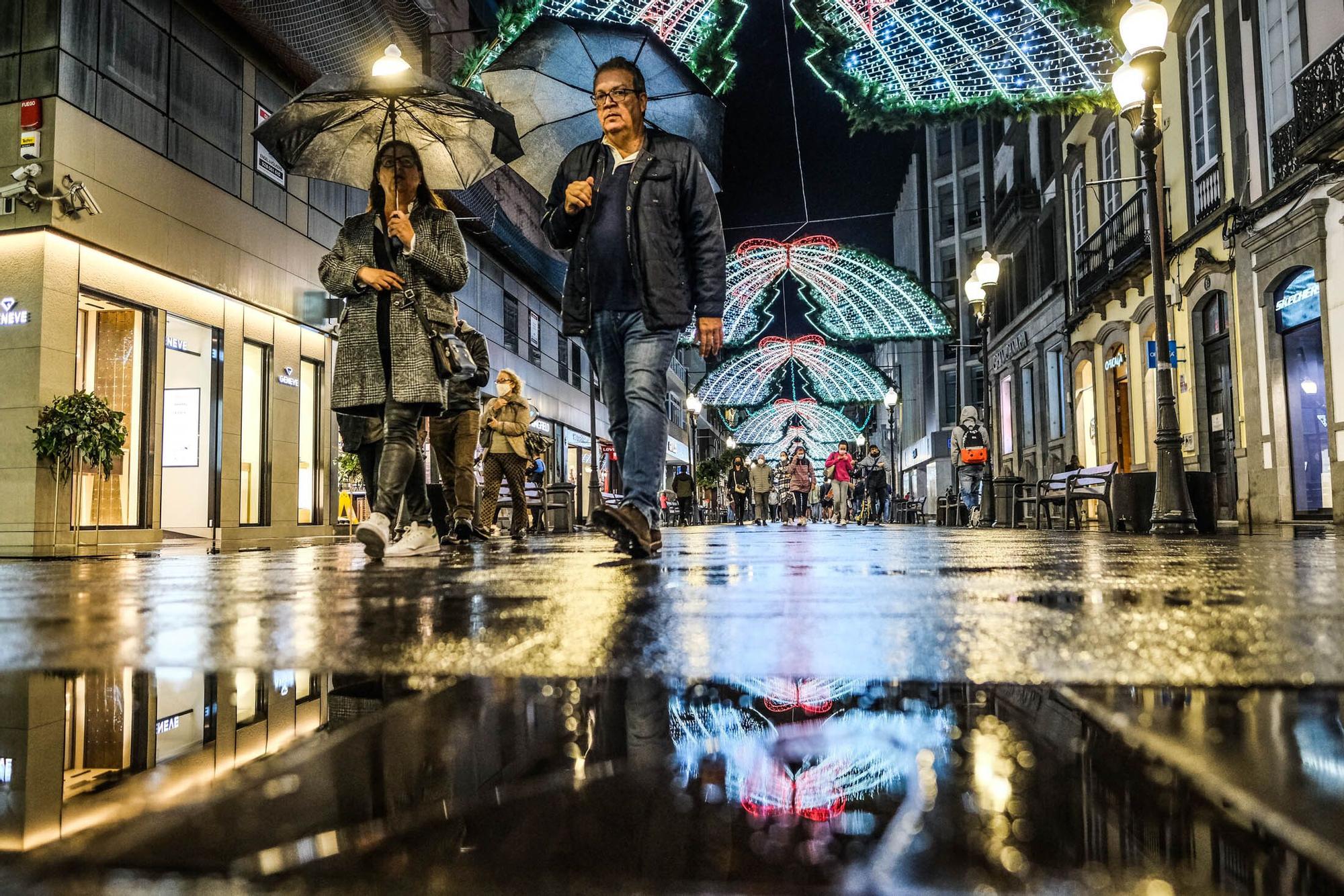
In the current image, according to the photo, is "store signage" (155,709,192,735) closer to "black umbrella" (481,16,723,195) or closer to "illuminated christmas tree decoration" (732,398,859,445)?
"black umbrella" (481,16,723,195)

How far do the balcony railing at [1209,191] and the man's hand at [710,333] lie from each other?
1459 cm

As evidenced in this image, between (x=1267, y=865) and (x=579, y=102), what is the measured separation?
12512mm

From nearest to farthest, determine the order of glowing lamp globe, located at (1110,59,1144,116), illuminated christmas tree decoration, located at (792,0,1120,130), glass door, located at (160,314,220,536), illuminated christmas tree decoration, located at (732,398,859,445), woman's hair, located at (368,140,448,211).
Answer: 1. woman's hair, located at (368,140,448,211)
2. glowing lamp globe, located at (1110,59,1144,116)
3. illuminated christmas tree decoration, located at (792,0,1120,130)
4. glass door, located at (160,314,220,536)
5. illuminated christmas tree decoration, located at (732,398,859,445)

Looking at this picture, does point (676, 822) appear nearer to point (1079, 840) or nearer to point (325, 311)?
point (1079, 840)

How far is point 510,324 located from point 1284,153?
60.6 ft

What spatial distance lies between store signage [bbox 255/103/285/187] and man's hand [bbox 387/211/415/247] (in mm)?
12368

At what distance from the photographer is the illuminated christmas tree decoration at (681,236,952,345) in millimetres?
20469

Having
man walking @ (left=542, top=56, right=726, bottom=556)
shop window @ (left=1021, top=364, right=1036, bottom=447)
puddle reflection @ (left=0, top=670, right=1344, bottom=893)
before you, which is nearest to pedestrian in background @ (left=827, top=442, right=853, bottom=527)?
shop window @ (left=1021, top=364, right=1036, bottom=447)

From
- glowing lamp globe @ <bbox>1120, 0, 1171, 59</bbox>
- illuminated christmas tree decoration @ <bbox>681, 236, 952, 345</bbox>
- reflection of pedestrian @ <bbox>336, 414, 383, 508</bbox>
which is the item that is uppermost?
illuminated christmas tree decoration @ <bbox>681, 236, 952, 345</bbox>

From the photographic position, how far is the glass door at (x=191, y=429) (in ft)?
46.6

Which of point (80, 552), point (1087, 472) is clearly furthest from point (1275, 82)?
point (80, 552)

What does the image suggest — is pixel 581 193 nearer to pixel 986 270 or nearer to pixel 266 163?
pixel 986 270

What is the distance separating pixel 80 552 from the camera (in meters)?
11.6

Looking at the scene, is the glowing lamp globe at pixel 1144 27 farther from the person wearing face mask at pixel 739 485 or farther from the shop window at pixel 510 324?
the person wearing face mask at pixel 739 485
